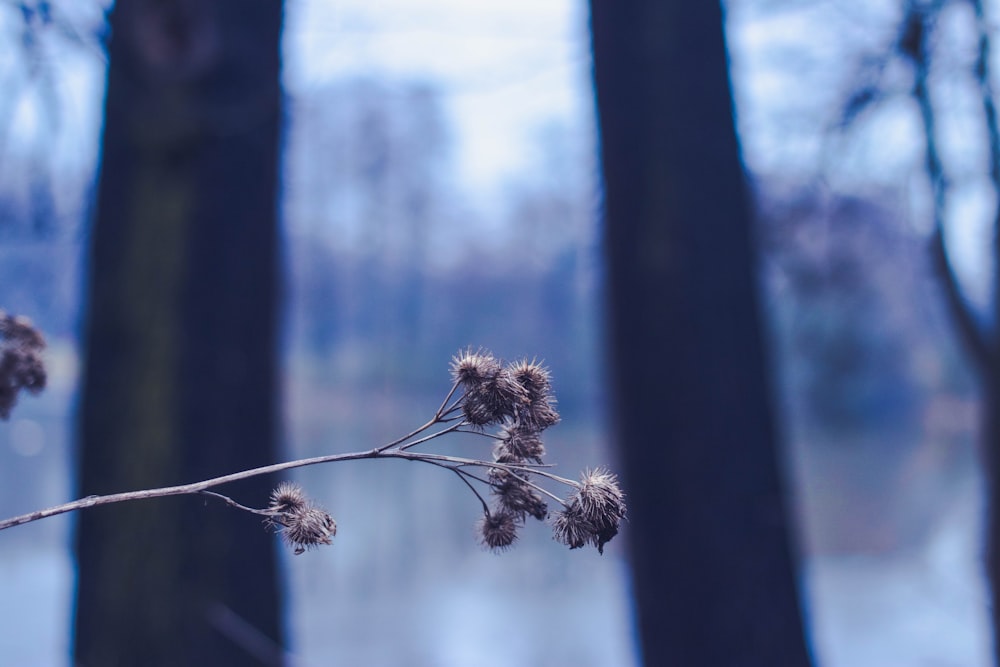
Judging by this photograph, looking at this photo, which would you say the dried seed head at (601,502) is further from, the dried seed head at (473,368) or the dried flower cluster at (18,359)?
the dried flower cluster at (18,359)

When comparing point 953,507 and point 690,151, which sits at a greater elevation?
point 690,151

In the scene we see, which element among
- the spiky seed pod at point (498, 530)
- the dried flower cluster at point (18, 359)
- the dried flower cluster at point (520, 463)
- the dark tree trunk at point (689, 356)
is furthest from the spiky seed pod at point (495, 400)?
the dark tree trunk at point (689, 356)

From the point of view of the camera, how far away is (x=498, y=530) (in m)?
0.97

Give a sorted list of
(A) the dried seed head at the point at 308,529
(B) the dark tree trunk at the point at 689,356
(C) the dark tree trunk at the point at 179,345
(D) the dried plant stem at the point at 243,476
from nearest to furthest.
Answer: (D) the dried plant stem at the point at 243,476, (A) the dried seed head at the point at 308,529, (B) the dark tree trunk at the point at 689,356, (C) the dark tree trunk at the point at 179,345

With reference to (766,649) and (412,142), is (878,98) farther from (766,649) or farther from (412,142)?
(412,142)

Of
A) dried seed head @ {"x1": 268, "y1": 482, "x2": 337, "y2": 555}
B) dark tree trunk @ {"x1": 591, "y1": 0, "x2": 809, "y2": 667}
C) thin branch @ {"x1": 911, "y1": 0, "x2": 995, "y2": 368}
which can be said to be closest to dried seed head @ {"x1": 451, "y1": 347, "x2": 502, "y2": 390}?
dried seed head @ {"x1": 268, "y1": 482, "x2": 337, "y2": 555}

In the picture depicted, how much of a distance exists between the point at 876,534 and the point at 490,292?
18108 millimetres

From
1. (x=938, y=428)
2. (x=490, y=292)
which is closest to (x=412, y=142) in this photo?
(x=490, y=292)

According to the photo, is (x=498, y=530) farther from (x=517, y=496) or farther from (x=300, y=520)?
(x=300, y=520)

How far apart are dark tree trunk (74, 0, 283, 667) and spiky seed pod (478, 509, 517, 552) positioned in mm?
2904

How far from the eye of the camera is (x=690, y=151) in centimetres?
372

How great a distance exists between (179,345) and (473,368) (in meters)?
3.28

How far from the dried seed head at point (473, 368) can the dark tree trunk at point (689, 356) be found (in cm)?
265

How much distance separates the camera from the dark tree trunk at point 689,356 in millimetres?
3396
